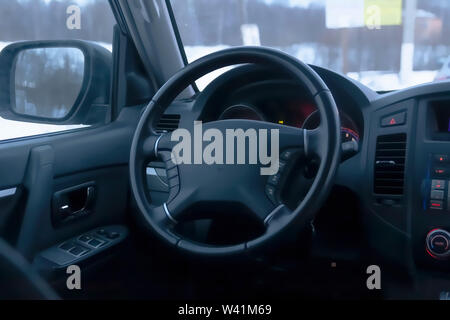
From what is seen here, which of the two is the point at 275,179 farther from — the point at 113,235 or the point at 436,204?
the point at 113,235

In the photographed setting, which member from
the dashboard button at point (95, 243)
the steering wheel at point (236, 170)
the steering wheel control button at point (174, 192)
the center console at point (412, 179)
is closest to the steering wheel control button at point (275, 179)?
the steering wheel at point (236, 170)

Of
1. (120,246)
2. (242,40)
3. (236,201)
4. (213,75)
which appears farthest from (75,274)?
(242,40)

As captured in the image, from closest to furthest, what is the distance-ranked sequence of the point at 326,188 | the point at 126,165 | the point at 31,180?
the point at 326,188
the point at 31,180
the point at 126,165

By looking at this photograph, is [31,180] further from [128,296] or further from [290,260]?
[290,260]

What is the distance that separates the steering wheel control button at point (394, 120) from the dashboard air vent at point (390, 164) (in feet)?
0.13

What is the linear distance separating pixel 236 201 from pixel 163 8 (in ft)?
4.24

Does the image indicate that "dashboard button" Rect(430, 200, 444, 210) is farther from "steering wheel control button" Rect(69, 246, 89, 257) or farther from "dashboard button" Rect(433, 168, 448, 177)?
"steering wheel control button" Rect(69, 246, 89, 257)

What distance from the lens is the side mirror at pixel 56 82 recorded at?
2076mm

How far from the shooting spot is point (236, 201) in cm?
157

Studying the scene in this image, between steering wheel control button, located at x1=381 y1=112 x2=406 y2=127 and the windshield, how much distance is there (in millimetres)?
230

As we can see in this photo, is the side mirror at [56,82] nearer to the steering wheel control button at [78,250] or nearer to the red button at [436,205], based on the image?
the steering wheel control button at [78,250]

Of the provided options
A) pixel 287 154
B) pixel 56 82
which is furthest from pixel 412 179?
pixel 56 82

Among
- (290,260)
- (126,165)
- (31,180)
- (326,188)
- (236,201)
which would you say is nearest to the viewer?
(326,188)

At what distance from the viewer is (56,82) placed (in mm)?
2180
